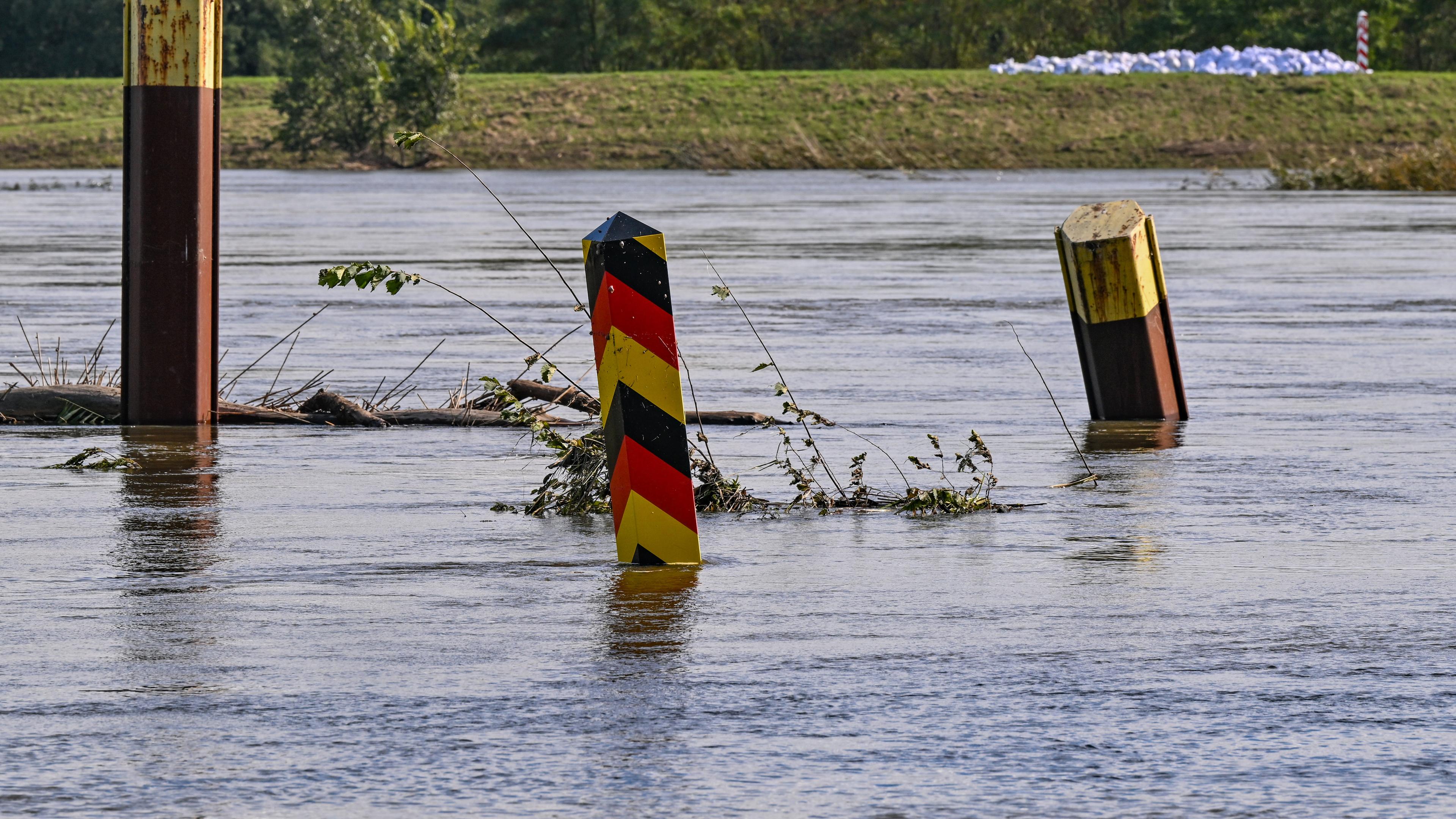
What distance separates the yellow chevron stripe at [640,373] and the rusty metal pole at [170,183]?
4077mm

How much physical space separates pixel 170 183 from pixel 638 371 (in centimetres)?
422

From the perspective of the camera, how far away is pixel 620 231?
255 inches

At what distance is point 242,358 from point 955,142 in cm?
6820

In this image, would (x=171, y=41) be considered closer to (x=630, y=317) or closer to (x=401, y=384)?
(x=401, y=384)

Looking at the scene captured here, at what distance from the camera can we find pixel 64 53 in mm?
113125

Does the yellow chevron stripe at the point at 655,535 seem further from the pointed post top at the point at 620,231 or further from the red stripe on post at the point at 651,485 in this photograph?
the pointed post top at the point at 620,231

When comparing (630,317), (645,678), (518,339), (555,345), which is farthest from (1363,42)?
(645,678)

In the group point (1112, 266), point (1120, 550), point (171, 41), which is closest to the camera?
point (1120, 550)

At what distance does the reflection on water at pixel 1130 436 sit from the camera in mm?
10125

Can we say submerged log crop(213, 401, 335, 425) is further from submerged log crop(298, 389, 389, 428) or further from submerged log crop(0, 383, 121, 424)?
submerged log crop(0, 383, 121, 424)

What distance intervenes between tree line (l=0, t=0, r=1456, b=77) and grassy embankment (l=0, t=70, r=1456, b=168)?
15.0 metres

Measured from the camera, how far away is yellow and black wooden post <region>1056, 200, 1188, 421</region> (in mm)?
10664

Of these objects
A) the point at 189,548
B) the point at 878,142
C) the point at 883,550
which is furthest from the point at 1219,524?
the point at 878,142

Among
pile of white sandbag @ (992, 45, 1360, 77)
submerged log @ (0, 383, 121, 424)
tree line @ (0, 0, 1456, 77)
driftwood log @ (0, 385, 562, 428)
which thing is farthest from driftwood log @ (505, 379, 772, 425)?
tree line @ (0, 0, 1456, 77)
